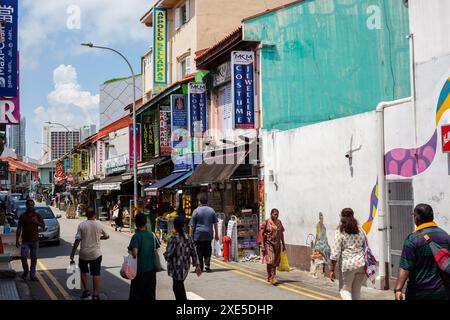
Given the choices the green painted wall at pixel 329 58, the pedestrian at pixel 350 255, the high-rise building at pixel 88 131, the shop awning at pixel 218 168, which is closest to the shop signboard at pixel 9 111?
the shop awning at pixel 218 168

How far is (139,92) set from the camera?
5203 cm

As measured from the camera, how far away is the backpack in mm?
6133

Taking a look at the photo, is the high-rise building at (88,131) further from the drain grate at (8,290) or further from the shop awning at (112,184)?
the drain grate at (8,290)

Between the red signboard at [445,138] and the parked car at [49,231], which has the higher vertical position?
the red signboard at [445,138]

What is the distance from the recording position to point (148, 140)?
1299 inches

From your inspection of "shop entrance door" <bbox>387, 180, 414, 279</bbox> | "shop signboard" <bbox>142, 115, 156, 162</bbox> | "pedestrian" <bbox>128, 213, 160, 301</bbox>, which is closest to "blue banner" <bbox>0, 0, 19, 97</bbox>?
"pedestrian" <bbox>128, 213, 160, 301</bbox>

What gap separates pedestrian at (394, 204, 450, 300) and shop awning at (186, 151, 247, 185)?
11882mm

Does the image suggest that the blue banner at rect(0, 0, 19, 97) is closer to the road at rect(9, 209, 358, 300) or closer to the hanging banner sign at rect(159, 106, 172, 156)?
the road at rect(9, 209, 358, 300)

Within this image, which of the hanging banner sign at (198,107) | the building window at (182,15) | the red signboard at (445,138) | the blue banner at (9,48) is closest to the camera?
the red signboard at (445,138)

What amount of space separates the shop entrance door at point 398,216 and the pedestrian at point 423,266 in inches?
204

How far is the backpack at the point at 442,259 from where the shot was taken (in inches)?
241

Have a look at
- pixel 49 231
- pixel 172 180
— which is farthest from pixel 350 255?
pixel 172 180

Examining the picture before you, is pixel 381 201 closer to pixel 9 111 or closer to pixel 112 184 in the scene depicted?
pixel 9 111
